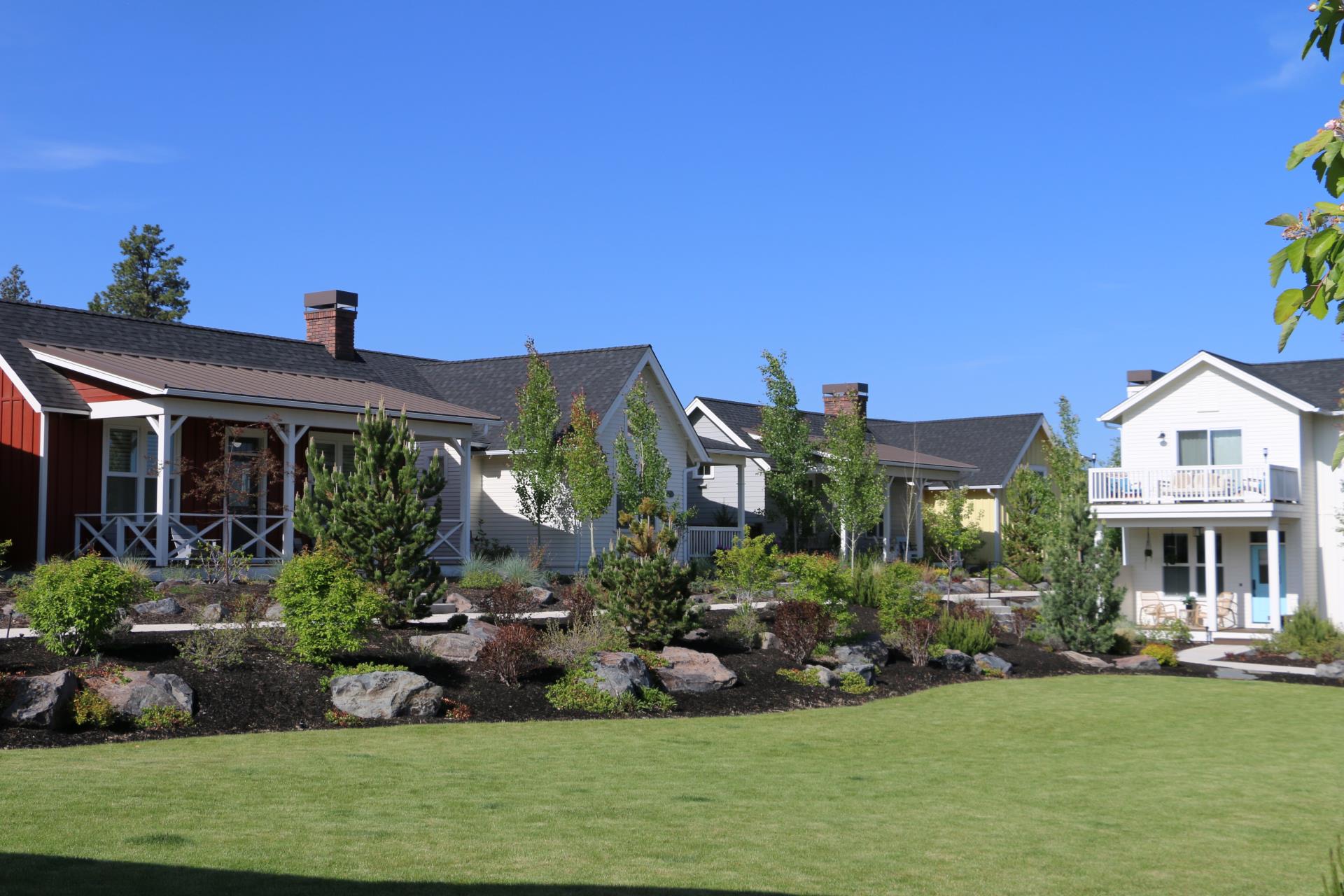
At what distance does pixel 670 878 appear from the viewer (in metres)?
7.57

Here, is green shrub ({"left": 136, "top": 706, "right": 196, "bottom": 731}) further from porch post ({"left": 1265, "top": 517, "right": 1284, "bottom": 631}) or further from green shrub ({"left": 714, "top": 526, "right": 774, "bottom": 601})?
porch post ({"left": 1265, "top": 517, "right": 1284, "bottom": 631})

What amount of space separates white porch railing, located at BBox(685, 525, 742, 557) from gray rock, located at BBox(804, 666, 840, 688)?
51.9 feet

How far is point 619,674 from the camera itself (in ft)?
52.2

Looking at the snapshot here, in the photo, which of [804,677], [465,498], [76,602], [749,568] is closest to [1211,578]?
[749,568]

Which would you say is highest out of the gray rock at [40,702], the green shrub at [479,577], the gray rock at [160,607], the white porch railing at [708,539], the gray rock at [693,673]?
the white porch railing at [708,539]

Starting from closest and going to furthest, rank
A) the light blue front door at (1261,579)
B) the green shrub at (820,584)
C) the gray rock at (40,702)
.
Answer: the gray rock at (40,702) < the green shrub at (820,584) < the light blue front door at (1261,579)

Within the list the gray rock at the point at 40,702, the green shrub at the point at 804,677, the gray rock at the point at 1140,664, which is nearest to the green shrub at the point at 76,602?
the gray rock at the point at 40,702

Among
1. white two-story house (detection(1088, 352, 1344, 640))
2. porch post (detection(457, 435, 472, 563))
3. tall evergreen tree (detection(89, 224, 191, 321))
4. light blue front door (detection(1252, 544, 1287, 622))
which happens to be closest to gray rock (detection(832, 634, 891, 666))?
porch post (detection(457, 435, 472, 563))

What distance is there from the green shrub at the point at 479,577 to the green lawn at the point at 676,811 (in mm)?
9087

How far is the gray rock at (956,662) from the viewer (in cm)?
2123

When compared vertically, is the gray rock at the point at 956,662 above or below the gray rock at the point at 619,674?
below

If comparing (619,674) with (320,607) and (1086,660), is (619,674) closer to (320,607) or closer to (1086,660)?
(320,607)

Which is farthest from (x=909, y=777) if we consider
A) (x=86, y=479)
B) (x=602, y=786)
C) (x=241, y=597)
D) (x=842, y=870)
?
(x=86, y=479)

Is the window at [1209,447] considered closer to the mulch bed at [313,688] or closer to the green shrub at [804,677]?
the mulch bed at [313,688]
